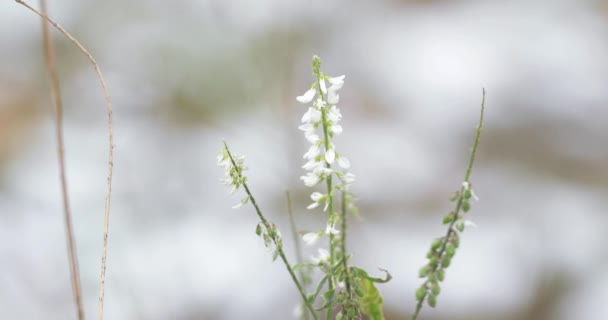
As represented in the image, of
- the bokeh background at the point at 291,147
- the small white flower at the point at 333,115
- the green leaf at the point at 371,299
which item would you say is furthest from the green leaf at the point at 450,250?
the bokeh background at the point at 291,147

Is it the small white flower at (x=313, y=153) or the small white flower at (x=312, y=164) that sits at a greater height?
the small white flower at (x=313, y=153)

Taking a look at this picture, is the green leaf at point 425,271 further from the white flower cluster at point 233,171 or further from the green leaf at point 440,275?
the white flower cluster at point 233,171

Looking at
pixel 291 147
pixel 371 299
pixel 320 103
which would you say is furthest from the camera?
pixel 291 147

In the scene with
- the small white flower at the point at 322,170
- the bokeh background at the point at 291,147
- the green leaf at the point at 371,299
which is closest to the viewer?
the small white flower at the point at 322,170

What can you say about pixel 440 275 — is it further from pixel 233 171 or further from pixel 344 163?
pixel 233 171

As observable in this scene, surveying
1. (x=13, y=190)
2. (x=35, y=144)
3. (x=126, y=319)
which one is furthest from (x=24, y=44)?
(x=126, y=319)

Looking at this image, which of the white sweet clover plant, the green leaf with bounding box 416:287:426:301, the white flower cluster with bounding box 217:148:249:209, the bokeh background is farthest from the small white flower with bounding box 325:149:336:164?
the bokeh background

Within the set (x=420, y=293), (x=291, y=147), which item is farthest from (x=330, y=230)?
(x=291, y=147)

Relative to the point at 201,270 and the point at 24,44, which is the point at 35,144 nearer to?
the point at 24,44
